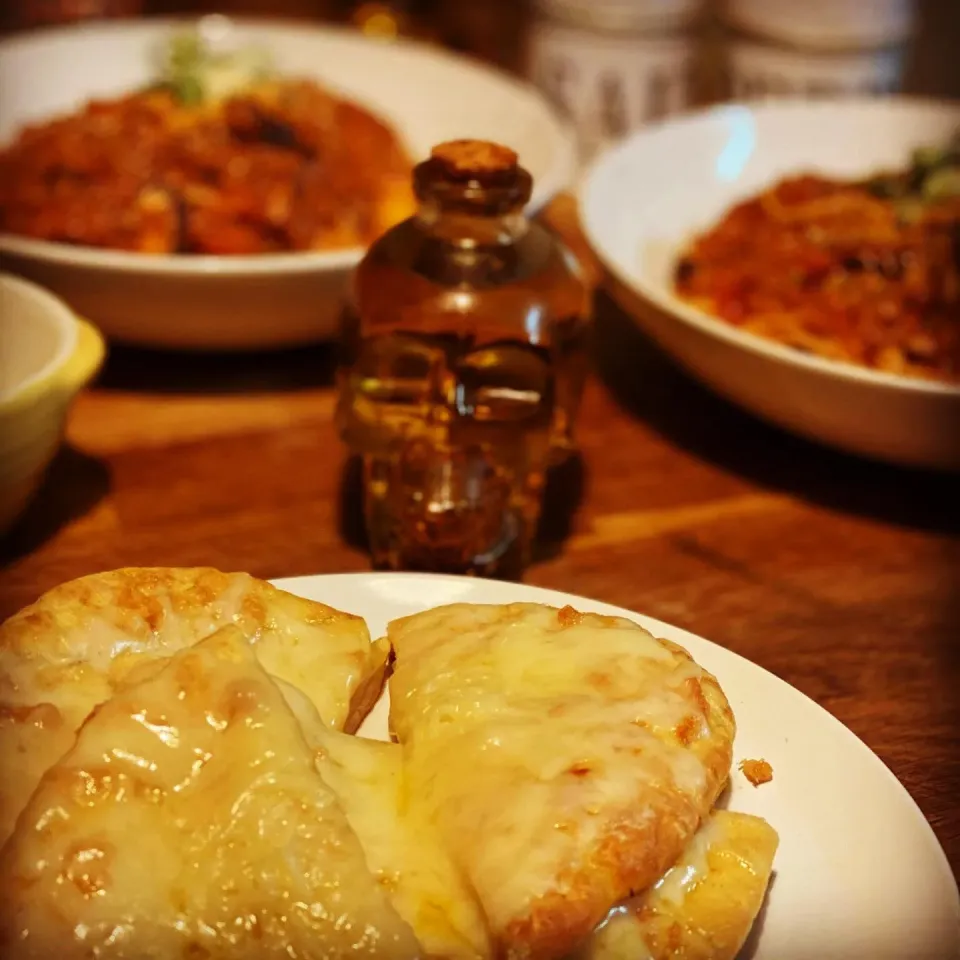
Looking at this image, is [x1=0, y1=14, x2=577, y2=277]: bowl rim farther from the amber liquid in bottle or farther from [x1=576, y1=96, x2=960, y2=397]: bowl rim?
the amber liquid in bottle

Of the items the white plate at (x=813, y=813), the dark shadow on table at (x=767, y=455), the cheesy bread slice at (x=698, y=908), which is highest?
the cheesy bread slice at (x=698, y=908)

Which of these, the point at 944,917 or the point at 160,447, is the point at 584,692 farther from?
the point at 160,447

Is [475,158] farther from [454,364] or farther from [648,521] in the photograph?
[648,521]

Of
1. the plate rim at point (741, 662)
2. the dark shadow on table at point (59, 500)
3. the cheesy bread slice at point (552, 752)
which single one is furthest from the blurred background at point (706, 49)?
the cheesy bread slice at point (552, 752)

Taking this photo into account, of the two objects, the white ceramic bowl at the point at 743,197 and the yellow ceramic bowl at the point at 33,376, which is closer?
the yellow ceramic bowl at the point at 33,376

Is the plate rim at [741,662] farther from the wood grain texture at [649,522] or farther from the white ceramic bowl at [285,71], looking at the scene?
the white ceramic bowl at [285,71]

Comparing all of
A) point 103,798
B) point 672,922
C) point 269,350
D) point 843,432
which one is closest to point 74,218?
point 269,350

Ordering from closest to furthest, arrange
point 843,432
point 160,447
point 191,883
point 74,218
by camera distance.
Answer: point 191,883 → point 843,432 → point 160,447 → point 74,218
